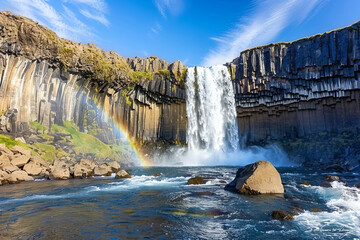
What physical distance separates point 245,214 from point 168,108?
3713 cm

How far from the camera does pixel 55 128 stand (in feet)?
111

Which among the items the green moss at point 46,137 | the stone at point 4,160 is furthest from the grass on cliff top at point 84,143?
the stone at point 4,160

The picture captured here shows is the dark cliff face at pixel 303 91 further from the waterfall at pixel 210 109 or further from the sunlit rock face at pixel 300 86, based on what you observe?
the waterfall at pixel 210 109

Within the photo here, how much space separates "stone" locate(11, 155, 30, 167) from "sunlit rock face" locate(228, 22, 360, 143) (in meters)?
34.0

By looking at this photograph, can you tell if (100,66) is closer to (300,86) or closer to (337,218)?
(300,86)

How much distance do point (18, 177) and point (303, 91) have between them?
40183 mm

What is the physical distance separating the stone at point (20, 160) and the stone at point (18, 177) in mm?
1838

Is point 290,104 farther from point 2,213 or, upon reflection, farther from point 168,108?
point 2,213

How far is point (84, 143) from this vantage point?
3406 cm

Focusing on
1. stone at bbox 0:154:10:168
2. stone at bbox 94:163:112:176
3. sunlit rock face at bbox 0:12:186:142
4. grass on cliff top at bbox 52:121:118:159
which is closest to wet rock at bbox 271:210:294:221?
stone at bbox 94:163:112:176

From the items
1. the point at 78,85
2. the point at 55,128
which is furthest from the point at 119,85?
the point at 55,128

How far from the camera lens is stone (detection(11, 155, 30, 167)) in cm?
2049

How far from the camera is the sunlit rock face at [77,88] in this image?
2992cm

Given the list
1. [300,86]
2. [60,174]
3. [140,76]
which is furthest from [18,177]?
[300,86]
